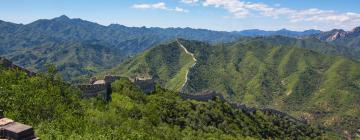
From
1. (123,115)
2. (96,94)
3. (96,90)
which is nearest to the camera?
(123,115)

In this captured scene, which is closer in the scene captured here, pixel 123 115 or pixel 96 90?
pixel 123 115

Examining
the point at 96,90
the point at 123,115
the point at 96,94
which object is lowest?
the point at 123,115

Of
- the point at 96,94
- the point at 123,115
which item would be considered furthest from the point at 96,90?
the point at 123,115

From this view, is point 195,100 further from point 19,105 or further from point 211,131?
point 19,105

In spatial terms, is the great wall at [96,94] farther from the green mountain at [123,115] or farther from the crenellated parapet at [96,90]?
the green mountain at [123,115]

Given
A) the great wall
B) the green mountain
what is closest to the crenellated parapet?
the great wall

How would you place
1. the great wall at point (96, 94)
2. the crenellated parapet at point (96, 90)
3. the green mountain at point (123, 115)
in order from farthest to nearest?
1. the crenellated parapet at point (96, 90)
2. the green mountain at point (123, 115)
3. the great wall at point (96, 94)

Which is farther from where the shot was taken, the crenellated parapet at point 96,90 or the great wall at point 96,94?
the crenellated parapet at point 96,90

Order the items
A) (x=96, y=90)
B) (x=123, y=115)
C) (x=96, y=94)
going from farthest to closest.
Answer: (x=96, y=90), (x=96, y=94), (x=123, y=115)

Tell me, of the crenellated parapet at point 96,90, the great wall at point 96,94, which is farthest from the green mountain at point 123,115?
the great wall at point 96,94

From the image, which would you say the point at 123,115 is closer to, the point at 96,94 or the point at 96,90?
the point at 96,94
